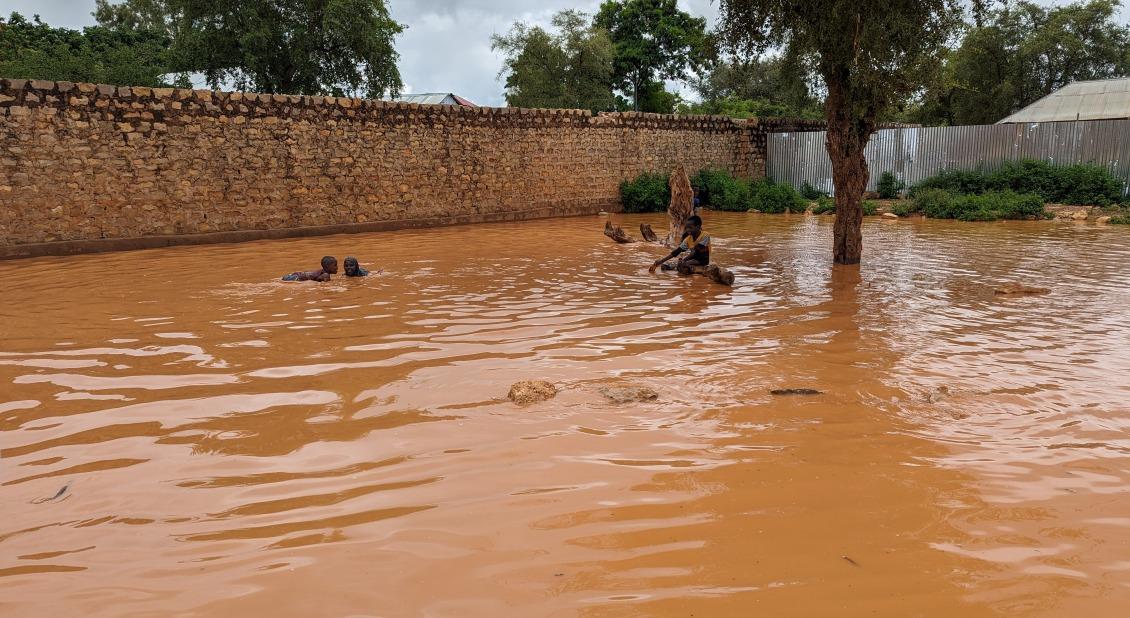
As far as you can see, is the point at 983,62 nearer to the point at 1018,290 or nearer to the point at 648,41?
the point at 648,41

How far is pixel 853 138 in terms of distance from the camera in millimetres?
10672

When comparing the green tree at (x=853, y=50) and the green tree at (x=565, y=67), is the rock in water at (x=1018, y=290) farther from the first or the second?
the green tree at (x=565, y=67)

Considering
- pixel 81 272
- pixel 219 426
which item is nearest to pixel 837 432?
pixel 219 426

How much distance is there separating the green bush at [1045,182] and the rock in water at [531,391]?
19121mm

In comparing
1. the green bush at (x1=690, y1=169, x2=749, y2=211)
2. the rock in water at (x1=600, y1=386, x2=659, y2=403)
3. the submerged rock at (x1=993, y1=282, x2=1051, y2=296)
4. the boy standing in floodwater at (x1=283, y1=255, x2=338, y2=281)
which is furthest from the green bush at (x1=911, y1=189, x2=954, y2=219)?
the rock in water at (x1=600, y1=386, x2=659, y2=403)

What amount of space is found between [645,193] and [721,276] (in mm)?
13551

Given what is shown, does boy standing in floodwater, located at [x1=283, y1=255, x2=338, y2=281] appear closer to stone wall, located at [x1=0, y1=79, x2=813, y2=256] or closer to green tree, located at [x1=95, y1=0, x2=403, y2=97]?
stone wall, located at [x1=0, y1=79, x2=813, y2=256]

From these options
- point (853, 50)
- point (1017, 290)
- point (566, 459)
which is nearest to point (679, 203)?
point (853, 50)

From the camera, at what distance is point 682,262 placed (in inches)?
403

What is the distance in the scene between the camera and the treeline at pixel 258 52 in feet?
82.4

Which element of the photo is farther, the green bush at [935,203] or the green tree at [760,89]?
the green bush at [935,203]

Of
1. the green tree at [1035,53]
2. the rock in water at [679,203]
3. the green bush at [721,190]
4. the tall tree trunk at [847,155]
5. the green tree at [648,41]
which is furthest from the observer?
the green tree at [648,41]

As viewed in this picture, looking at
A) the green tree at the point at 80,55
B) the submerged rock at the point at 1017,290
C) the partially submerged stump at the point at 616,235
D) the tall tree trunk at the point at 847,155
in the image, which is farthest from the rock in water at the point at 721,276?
the green tree at the point at 80,55

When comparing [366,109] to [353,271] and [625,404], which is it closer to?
[353,271]
